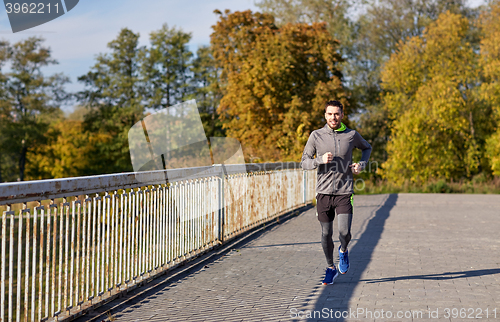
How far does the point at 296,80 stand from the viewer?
3008 centimetres

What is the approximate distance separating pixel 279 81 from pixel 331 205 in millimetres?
23802

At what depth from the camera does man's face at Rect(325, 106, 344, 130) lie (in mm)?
5805

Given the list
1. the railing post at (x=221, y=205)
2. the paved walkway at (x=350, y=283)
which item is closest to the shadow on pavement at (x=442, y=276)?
the paved walkway at (x=350, y=283)

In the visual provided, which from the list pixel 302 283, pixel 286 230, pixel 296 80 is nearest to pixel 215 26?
pixel 296 80

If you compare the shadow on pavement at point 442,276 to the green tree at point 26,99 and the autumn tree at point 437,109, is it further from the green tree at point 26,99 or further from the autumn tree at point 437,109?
the green tree at point 26,99

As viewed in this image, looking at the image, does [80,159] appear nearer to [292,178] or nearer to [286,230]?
[292,178]

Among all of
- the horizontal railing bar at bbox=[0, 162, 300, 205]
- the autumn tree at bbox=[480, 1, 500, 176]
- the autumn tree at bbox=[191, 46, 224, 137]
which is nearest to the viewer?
the horizontal railing bar at bbox=[0, 162, 300, 205]

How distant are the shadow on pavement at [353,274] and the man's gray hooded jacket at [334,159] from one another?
1.07 metres

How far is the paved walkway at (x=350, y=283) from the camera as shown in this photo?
4828 millimetres

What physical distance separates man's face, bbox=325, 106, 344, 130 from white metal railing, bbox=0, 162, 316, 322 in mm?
2142

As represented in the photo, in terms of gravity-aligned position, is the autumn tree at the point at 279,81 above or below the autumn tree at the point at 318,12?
below

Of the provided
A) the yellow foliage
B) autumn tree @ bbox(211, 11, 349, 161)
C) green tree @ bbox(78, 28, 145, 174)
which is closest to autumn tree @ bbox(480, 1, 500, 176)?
autumn tree @ bbox(211, 11, 349, 161)

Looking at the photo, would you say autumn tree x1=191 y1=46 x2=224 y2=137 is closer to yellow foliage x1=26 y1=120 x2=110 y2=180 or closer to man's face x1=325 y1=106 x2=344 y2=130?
yellow foliage x1=26 y1=120 x2=110 y2=180

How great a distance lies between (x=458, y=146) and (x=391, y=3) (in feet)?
51.5
